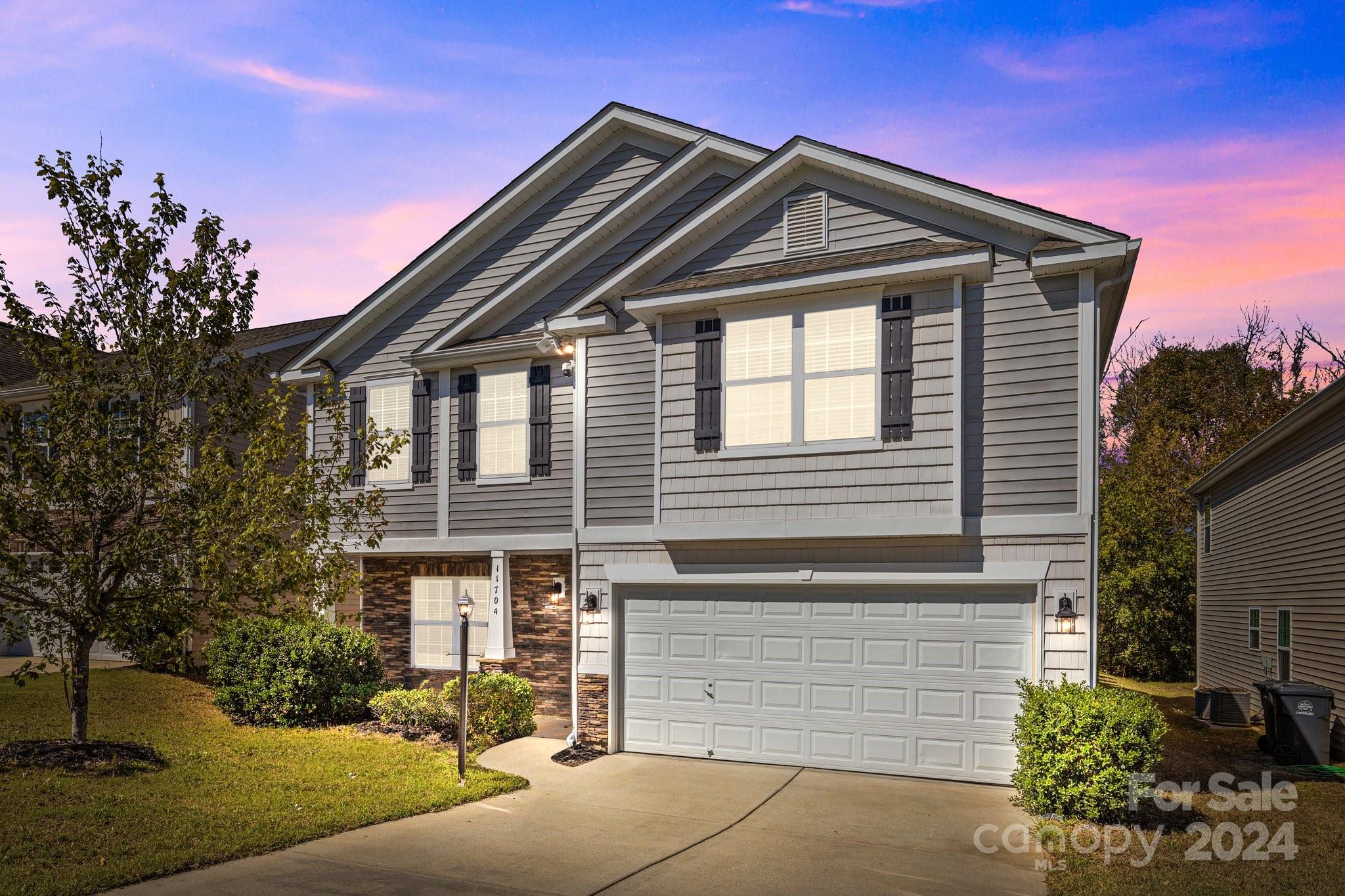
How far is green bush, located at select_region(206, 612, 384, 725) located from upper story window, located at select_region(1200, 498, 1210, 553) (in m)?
19.2

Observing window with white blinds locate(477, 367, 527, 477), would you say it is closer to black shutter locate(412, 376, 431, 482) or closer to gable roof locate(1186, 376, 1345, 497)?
black shutter locate(412, 376, 431, 482)

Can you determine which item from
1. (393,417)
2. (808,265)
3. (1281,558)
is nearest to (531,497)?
(393,417)

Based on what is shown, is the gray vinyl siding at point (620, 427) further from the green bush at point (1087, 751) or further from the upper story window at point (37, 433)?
the upper story window at point (37, 433)

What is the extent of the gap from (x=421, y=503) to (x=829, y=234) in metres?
8.36

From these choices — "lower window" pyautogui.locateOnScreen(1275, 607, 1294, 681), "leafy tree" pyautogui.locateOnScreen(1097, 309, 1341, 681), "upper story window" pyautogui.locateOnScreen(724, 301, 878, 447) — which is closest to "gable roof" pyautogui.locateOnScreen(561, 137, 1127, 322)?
"upper story window" pyautogui.locateOnScreen(724, 301, 878, 447)

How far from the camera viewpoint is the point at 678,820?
923 centimetres

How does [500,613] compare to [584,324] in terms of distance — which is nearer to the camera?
[584,324]

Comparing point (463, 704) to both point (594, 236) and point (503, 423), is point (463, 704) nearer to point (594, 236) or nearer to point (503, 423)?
point (503, 423)

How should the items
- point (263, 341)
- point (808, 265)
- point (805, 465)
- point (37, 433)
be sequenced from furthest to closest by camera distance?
point (263, 341) < point (808, 265) < point (805, 465) < point (37, 433)

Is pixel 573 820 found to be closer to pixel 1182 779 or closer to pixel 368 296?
pixel 1182 779

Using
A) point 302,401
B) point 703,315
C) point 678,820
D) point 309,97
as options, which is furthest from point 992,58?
point 302,401

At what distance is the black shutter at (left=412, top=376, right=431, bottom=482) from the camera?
1605cm

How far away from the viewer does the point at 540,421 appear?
49.1 ft

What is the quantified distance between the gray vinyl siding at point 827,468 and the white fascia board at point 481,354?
3.23m
